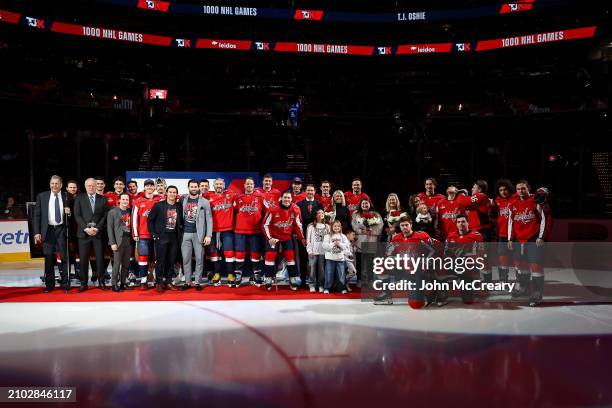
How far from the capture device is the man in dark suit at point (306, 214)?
27.7ft

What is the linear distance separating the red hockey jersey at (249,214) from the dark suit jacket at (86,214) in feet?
7.37

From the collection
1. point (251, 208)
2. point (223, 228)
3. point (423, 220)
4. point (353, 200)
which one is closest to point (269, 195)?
point (251, 208)

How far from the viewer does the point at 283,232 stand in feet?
26.8

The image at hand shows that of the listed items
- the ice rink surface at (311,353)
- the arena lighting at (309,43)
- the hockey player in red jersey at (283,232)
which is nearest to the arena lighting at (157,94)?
the arena lighting at (309,43)

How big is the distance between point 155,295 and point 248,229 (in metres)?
1.88

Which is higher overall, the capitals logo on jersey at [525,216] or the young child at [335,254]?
the capitals logo on jersey at [525,216]

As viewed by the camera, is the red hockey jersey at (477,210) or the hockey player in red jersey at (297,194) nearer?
the red hockey jersey at (477,210)

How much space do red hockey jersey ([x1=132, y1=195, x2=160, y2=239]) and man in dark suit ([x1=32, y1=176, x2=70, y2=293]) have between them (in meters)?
1.07

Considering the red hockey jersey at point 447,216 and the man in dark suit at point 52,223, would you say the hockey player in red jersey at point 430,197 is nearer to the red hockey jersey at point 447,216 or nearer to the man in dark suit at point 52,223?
the red hockey jersey at point 447,216

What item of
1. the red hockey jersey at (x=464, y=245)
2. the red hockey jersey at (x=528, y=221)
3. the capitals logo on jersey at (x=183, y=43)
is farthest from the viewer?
the capitals logo on jersey at (x=183, y=43)

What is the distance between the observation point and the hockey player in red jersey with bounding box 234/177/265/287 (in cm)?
832

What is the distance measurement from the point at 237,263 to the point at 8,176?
10.3 m

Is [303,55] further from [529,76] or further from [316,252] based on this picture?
[316,252]

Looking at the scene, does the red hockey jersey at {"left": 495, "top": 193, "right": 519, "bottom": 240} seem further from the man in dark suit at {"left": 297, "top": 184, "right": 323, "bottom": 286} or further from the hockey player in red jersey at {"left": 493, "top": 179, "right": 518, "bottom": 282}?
the man in dark suit at {"left": 297, "top": 184, "right": 323, "bottom": 286}
